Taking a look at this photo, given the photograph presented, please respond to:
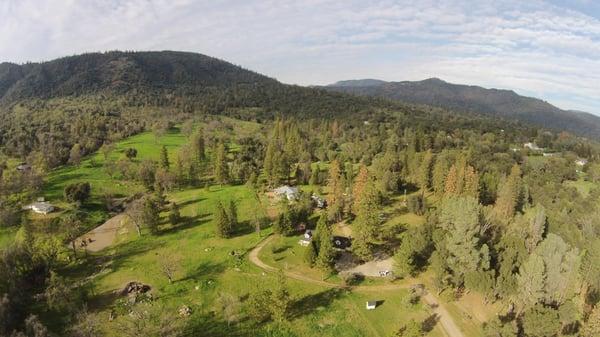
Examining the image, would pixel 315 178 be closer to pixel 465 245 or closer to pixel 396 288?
pixel 396 288

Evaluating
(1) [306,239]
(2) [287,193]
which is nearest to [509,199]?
(1) [306,239]

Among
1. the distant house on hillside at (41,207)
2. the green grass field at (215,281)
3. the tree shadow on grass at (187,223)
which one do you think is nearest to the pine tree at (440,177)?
the green grass field at (215,281)

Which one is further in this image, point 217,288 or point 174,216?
point 174,216

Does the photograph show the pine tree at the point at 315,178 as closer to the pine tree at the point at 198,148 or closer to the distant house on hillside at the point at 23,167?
the pine tree at the point at 198,148

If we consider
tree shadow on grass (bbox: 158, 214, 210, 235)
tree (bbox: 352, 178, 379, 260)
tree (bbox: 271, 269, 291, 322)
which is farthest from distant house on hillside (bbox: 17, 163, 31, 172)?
tree (bbox: 352, 178, 379, 260)

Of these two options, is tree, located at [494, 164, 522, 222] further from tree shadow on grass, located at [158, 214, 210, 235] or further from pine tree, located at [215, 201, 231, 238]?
tree shadow on grass, located at [158, 214, 210, 235]

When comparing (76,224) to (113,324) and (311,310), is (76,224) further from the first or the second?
(311,310)
